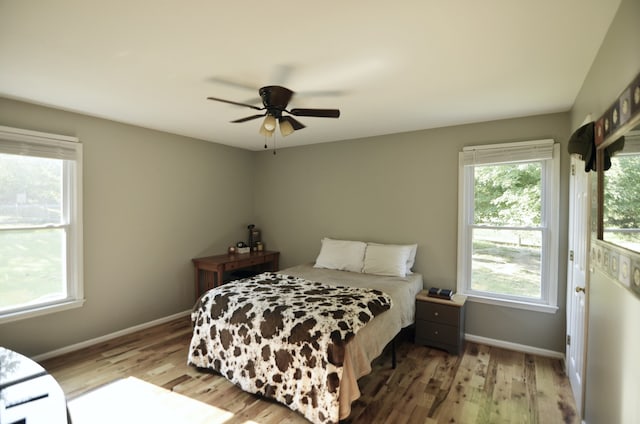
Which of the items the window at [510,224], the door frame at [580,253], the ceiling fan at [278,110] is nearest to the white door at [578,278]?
the door frame at [580,253]

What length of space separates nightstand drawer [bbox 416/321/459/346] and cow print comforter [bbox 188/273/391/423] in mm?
821

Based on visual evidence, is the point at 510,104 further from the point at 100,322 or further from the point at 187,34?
the point at 100,322

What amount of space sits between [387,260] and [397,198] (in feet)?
2.66

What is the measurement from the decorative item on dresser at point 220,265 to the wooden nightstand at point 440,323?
233 centimetres

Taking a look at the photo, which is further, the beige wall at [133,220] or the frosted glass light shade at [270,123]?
the beige wall at [133,220]

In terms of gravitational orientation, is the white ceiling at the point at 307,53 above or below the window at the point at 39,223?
above

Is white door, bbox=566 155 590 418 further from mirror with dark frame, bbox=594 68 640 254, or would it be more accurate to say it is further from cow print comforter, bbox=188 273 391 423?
cow print comforter, bbox=188 273 391 423

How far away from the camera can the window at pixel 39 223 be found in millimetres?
2859

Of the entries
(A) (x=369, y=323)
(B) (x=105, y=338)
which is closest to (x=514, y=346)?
(A) (x=369, y=323)

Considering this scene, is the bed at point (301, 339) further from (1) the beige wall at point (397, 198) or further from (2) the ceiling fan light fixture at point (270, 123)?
(2) the ceiling fan light fixture at point (270, 123)

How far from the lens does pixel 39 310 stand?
9.83 feet

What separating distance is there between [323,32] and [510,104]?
2.09m

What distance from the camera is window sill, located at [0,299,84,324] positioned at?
9.30 ft

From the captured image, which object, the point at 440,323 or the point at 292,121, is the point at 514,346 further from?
the point at 292,121
